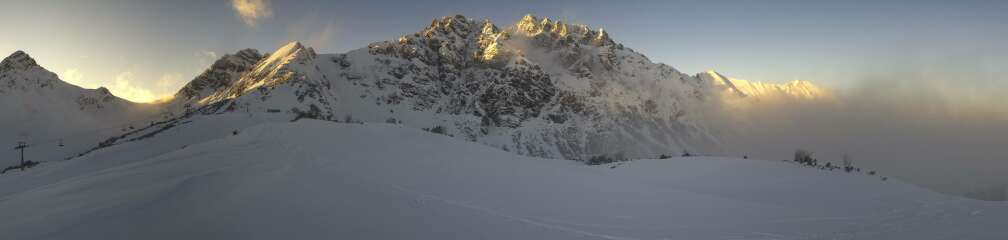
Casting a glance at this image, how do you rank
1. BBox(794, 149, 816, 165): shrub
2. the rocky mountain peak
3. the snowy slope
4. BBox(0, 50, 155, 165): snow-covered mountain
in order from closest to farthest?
1. the snowy slope
2. BBox(794, 149, 816, 165): shrub
3. BBox(0, 50, 155, 165): snow-covered mountain
4. the rocky mountain peak

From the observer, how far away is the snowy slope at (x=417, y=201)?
4383 mm

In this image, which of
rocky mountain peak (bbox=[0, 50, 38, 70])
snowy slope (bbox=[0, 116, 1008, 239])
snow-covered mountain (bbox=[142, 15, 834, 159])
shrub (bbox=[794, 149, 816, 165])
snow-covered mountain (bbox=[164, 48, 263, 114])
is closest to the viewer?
snowy slope (bbox=[0, 116, 1008, 239])

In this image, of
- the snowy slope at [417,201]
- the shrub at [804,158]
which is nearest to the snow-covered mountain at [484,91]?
the shrub at [804,158]

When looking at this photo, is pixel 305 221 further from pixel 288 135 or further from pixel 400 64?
pixel 400 64

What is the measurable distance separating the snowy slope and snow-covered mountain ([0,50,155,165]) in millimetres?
65169

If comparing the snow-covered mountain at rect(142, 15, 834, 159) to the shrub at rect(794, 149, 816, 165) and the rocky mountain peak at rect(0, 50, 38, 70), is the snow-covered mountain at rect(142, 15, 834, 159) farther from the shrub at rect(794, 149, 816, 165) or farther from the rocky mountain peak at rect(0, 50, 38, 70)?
the shrub at rect(794, 149, 816, 165)

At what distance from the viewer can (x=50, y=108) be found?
70688 mm

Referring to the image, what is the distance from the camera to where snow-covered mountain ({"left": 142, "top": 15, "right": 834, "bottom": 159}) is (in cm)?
9106

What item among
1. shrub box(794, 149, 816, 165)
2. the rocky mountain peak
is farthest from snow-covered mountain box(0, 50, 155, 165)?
shrub box(794, 149, 816, 165)

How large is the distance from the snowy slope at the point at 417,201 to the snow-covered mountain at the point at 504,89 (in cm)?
6831

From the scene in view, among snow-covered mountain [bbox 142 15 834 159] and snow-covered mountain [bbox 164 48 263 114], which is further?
snow-covered mountain [bbox 142 15 834 159]

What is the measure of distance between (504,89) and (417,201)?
11294cm

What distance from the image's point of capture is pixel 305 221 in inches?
176

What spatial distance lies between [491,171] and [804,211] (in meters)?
6.07
